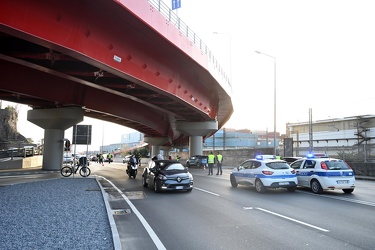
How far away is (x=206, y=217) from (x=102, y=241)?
3625mm

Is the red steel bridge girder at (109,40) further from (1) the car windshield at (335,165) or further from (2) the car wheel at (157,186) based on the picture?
(1) the car windshield at (335,165)

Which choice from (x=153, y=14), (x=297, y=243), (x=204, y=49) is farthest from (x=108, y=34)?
(x=297, y=243)

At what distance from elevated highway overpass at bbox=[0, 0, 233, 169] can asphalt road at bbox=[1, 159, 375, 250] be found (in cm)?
659

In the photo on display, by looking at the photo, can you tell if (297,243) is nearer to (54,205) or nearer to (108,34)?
(54,205)

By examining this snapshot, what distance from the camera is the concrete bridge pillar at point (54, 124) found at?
29.1m

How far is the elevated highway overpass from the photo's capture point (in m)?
11.8

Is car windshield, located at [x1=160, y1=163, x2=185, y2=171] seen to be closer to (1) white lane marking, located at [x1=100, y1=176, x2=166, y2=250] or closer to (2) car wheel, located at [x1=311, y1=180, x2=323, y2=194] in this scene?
(1) white lane marking, located at [x1=100, y1=176, x2=166, y2=250]

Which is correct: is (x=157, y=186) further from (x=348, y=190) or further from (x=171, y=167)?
(x=348, y=190)

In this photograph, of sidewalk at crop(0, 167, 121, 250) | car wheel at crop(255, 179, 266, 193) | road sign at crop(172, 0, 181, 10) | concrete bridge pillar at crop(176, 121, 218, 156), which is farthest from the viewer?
concrete bridge pillar at crop(176, 121, 218, 156)

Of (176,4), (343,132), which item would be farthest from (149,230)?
(343,132)

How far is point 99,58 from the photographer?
45.0ft

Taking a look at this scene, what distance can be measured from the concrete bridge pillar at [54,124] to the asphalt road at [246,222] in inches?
720

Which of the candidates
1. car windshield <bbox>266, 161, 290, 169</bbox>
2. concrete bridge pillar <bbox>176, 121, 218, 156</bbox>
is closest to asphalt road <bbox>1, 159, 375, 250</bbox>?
car windshield <bbox>266, 161, 290, 169</bbox>

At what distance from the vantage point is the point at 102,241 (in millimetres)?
6062
